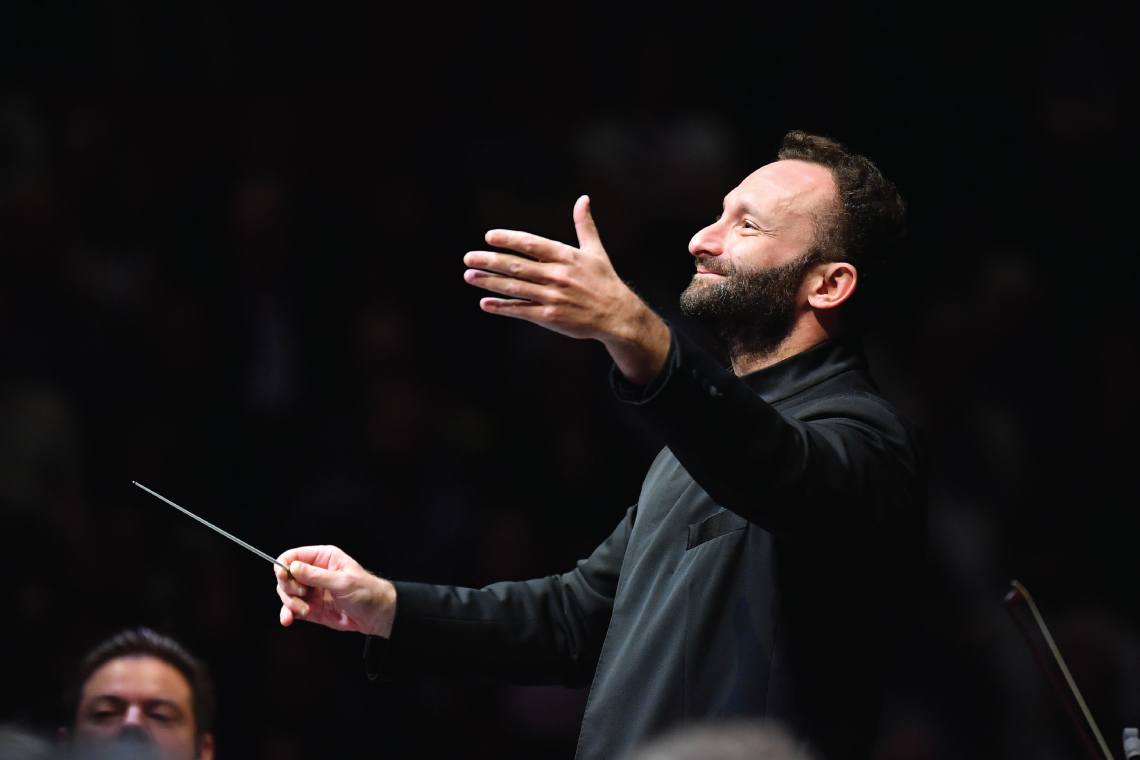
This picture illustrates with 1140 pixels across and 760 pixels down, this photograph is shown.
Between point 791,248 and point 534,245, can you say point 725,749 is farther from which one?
point 791,248

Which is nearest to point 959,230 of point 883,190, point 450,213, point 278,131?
point 450,213

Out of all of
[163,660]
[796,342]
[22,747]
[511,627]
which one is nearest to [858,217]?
[796,342]

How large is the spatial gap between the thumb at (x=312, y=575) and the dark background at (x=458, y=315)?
1499 millimetres

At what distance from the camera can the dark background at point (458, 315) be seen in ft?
13.9

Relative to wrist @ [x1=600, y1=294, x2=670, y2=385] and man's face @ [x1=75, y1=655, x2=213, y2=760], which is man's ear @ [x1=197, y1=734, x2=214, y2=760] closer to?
man's face @ [x1=75, y1=655, x2=213, y2=760]

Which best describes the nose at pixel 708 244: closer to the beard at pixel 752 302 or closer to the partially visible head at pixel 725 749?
the beard at pixel 752 302

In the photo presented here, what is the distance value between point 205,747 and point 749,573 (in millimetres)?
1163

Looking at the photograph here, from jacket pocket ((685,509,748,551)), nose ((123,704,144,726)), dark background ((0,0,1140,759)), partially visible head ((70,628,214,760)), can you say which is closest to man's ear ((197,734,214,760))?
partially visible head ((70,628,214,760))

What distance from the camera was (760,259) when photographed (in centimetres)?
244

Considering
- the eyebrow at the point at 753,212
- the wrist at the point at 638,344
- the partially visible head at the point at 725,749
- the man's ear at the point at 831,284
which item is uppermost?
the eyebrow at the point at 753,212

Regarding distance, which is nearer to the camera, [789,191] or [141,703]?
[789,191]

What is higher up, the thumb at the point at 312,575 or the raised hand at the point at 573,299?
the raised hand at the point at 573,299

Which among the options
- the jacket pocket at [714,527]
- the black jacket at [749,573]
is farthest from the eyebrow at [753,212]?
the jacket pocket at [714,527]

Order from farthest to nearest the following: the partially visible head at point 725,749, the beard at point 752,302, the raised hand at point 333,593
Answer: the beard at point 752,302, the raised hand at point 333,593, the partially visible head at point 725,749
